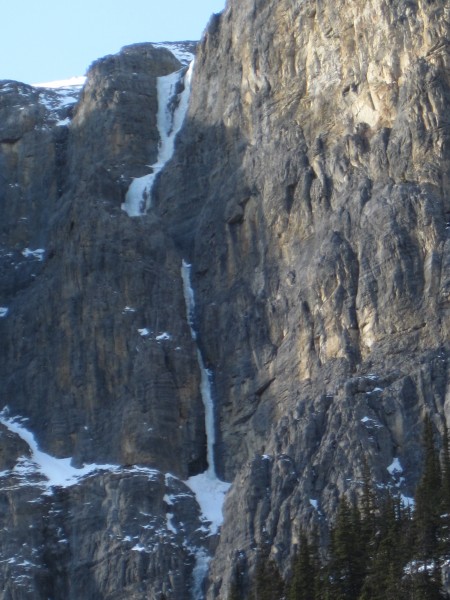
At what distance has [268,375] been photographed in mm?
132500

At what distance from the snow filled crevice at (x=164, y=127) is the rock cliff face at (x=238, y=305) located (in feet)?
2.51

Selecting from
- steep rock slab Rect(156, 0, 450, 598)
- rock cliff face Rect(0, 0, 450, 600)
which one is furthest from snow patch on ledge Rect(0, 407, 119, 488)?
steep rock slab Rect(156, 0, 450, 598)

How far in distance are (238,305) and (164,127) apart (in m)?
22.3

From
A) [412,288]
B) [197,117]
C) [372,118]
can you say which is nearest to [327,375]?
[412,288]

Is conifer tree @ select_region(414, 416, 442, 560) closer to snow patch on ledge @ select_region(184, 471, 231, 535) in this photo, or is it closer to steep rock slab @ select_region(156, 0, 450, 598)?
steep rock slab @ select_region(156, 0, 450, 598)

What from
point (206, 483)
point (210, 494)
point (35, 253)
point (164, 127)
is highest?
point (164, 127)

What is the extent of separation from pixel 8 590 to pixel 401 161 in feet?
104

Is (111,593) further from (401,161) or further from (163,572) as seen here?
(401,161)

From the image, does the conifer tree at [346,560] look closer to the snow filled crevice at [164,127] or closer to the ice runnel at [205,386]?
the ice runnel at [205,386]

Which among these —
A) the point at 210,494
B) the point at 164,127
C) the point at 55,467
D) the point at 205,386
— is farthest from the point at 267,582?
the point at 164,127

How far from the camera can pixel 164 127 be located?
156 metres

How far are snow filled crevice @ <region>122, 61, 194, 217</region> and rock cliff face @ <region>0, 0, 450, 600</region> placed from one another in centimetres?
77

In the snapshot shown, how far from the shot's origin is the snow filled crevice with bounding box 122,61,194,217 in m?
150

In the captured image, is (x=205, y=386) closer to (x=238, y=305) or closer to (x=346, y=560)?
(x=238, y=305)
